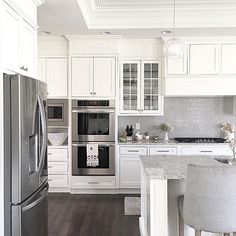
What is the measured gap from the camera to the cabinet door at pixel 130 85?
541cm

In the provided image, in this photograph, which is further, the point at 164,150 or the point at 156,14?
the point at 164,150

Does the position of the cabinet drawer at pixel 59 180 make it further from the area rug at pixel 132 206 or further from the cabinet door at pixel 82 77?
the cabinet door at pixel 82 77

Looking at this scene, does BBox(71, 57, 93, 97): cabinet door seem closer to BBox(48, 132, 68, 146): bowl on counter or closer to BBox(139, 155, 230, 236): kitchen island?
BBox(48, 132, 68, 146): bowl on counter

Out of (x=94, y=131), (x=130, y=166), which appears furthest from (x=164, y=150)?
(x=94, y=131)

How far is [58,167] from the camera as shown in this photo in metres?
5.25

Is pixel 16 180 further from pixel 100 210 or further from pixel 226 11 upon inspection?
pixel 226 11

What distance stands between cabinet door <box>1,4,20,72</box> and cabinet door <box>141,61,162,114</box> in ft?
10.2

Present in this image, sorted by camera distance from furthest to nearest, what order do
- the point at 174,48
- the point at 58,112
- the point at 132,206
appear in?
1. the point at 58,112
2. the point at 132,206
3. the point at 174,48

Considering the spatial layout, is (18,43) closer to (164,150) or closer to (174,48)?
(174,48)

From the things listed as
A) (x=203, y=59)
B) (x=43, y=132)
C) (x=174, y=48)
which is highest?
(x=203, y=59)

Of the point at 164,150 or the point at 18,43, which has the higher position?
the point at 18,43

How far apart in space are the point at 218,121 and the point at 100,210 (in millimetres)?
2776

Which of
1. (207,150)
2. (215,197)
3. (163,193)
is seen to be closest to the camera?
(215,197)

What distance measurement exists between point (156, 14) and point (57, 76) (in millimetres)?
1977
